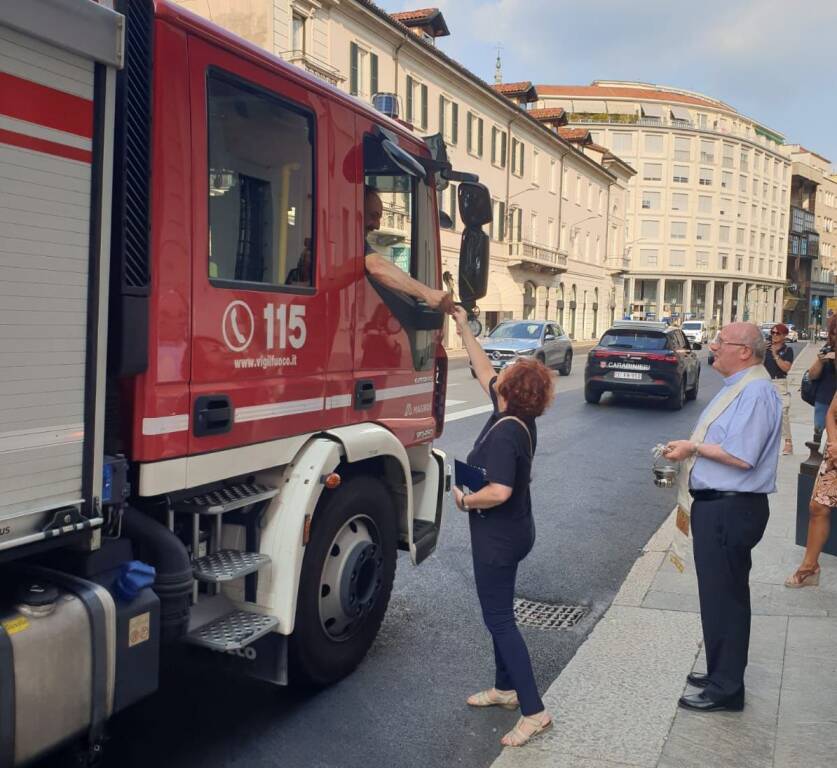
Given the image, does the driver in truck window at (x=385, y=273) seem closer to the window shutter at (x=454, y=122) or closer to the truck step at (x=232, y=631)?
the truck step at (x=232, y=631)

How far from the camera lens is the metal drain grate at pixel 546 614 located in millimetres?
5105

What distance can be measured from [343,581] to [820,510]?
322 cm

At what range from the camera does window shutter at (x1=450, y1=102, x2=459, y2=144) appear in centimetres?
3791

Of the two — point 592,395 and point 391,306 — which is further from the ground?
point 391,306

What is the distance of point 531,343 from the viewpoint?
23.5m

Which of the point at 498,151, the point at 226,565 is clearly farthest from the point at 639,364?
the point at 498,151

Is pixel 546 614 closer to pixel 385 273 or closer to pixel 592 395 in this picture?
pixel 385 273

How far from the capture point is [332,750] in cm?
350

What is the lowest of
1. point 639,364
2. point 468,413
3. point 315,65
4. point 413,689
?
point 413,689

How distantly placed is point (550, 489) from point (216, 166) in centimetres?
658

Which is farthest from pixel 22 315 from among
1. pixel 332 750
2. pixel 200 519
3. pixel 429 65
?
pixel 429 65

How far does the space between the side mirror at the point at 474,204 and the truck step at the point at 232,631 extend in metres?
2.23

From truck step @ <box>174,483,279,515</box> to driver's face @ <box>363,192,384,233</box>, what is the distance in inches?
53.1

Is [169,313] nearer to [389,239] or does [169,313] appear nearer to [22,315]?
[22,315]
